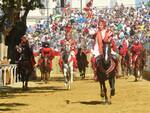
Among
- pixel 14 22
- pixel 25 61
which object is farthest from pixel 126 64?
pixel 25 61

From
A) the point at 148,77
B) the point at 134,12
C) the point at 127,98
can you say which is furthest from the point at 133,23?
the point at 127,98

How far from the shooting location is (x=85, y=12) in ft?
219

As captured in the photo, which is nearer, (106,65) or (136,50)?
(106,65)

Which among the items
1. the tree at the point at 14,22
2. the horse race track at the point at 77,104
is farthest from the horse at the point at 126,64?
the horse race track at the point at 77,104

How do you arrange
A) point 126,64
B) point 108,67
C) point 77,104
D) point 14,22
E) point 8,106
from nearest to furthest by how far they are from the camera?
point 108,67 → point 8,106 → point 77,104 → point 14,22 → point 126,64

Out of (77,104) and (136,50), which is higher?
(136,50)

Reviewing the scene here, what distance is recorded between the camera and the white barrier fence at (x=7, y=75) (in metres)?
30.9

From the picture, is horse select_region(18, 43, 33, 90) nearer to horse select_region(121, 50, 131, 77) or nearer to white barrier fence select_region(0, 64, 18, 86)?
white barrier fence select_region(0, 64, 18, 86)

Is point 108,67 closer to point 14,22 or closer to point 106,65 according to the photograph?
point 106,65

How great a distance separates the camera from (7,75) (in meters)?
32.2

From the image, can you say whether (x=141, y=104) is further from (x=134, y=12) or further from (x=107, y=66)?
(x=134, y=12)

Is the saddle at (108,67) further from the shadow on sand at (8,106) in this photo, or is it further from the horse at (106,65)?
the shadow on sand at (8,106)

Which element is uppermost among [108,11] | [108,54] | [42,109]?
[108,11]

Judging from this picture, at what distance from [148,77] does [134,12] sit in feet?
97.1
